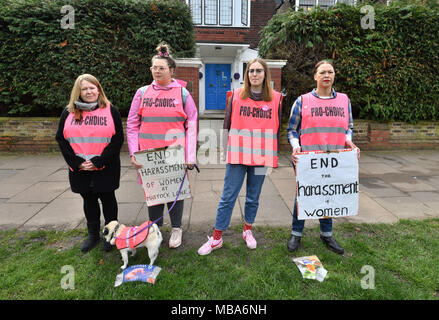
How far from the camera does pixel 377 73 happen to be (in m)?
7.46

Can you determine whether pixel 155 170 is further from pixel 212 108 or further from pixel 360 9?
pixel 212 108

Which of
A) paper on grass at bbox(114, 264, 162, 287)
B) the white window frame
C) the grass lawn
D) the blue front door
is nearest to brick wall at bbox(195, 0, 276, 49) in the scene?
the white window frame

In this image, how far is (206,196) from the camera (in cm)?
461

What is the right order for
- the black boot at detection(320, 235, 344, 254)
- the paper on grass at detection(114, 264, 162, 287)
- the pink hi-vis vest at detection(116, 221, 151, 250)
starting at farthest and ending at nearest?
the black boot at detection(320, 235, 344, 254) → the pink hi-vis vest at detection(116, 221, 151, 250) → the paper on grass at detection(114, 264, 162, 287)

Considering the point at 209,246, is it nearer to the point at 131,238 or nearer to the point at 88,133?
the point at 131,238

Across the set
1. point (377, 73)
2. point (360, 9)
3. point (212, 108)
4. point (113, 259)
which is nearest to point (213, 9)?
point (212, 108)

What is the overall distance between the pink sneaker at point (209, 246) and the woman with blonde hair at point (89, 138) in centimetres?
115

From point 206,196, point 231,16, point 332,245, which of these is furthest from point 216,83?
point 332,245

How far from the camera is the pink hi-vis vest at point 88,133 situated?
2740mm

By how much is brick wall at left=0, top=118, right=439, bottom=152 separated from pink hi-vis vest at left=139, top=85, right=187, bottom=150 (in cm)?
503

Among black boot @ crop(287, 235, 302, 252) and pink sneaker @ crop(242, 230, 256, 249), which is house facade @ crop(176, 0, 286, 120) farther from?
black boot @ crop(287, 235, 302, 252)

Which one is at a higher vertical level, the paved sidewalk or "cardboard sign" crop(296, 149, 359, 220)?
"cardboard sign" crop(296, 149, 359, 220)

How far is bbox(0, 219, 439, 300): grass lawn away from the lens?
2.33 metres

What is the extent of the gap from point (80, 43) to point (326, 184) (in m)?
7.07
